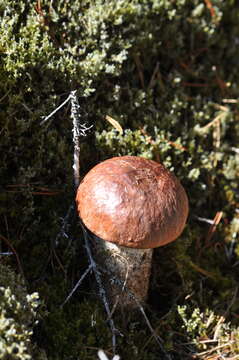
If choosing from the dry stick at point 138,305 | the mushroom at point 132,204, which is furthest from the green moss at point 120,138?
the mushroom at point 132,204

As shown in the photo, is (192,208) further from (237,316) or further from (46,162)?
(46,162)

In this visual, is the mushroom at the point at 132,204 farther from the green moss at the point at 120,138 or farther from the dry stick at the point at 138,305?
the green moss at the point at 120,138

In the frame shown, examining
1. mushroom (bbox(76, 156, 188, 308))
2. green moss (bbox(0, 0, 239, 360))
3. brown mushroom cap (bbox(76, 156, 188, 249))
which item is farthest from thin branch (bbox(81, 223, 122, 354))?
brown mushroom cap (bbox(76, 156, 188, 249))

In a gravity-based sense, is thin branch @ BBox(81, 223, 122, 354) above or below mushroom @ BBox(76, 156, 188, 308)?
below

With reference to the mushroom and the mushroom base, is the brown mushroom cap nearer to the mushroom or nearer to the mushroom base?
the mushroom

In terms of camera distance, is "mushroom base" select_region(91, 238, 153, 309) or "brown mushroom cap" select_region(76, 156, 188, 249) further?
"mushroom base" select_region(91, 238, 153, 309)

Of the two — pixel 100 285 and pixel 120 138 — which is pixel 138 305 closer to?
pixel 100 285
